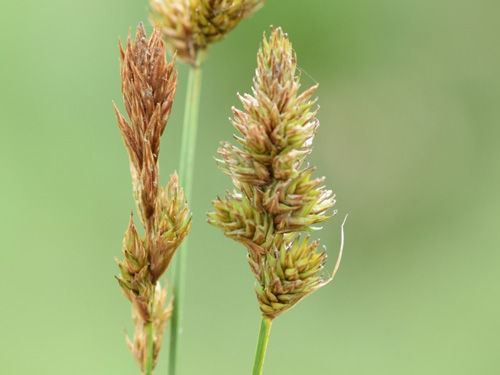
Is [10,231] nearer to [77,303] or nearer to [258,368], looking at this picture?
[77,303]

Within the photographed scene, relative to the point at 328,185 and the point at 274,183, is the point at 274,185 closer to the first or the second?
the point at 274,183

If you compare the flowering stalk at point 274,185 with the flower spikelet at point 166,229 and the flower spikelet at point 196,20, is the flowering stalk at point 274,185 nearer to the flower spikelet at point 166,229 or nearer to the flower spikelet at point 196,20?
the flower spikelet at point 166,229

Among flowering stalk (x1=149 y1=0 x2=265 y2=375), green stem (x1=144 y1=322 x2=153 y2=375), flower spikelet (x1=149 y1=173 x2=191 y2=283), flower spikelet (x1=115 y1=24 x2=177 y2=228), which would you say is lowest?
green stem (x1=144 y1=322 x2=153 y2=375)

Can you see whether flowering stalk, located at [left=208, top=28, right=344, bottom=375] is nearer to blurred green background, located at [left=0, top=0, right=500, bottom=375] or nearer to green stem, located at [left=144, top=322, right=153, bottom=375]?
green stem, located at [left=144, top=322, right=153, bottom=375]

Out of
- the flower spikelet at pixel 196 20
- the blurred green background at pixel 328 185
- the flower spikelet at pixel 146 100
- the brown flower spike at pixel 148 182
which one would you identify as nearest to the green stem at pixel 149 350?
the brown flower spike at pixel 148 182

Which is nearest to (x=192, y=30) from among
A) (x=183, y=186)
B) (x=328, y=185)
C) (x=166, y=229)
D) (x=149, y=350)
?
(x=183, y=186)

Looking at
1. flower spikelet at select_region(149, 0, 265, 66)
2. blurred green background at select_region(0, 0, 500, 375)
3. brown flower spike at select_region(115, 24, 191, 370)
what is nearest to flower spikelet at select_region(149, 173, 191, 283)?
brown flower spike at select_region(115, 24, 191, 370)
